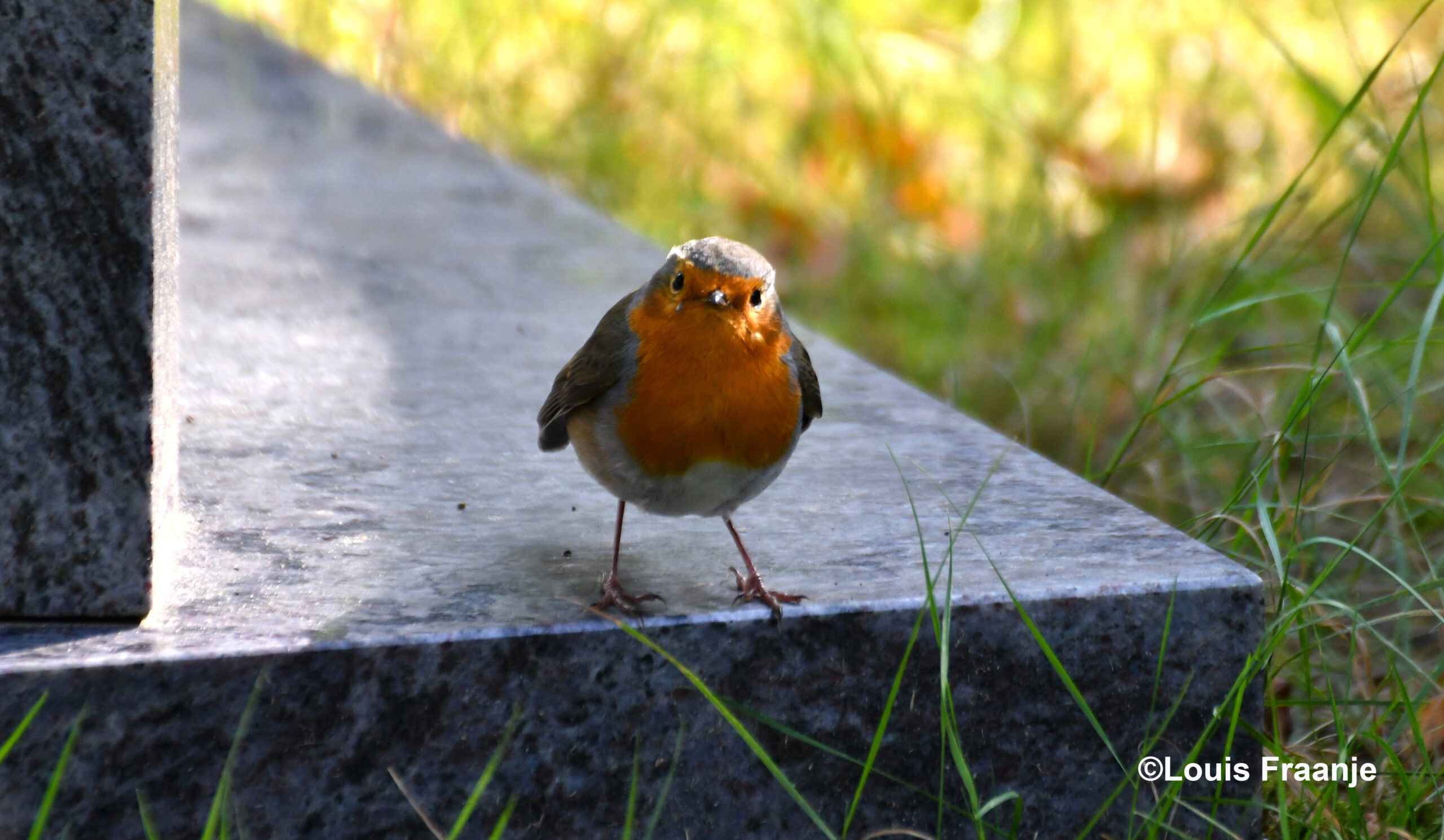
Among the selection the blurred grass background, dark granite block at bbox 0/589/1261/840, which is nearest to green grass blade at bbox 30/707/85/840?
dark granite block at bbox 0/589/1261/840

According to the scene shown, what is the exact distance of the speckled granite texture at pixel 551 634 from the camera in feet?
4.70

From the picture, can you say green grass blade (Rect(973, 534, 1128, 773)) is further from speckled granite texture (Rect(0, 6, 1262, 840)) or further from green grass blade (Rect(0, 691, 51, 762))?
green grass blade (Rect(0, 691, 51, 762))

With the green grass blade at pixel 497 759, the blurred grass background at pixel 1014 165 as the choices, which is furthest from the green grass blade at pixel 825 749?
the blurred grass background at pixel 1014 165

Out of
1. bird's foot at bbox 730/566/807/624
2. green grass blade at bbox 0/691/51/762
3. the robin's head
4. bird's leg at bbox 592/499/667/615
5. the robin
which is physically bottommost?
green grass blade at bbox 0/691/51/762

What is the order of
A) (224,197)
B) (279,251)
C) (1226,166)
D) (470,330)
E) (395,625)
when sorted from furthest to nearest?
(1226,166) → (224,197) → (279,251) → (470,330) → (395,625)

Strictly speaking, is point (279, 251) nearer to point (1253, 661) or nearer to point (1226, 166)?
point (1253, 661)

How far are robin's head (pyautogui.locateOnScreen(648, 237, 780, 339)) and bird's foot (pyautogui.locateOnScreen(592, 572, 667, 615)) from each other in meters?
0.33

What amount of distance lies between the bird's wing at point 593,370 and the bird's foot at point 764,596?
30 cm

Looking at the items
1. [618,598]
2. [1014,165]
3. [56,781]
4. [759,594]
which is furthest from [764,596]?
[1014,165]

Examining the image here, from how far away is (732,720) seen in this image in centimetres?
147

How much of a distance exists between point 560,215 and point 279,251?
73 centimetres

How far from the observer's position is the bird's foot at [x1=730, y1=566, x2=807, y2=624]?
61.9 inches

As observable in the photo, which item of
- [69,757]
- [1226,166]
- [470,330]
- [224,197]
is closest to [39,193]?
[69,757]

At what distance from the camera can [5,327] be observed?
1.41 metres
